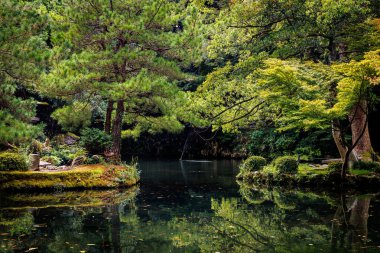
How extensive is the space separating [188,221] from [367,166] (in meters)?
9.46

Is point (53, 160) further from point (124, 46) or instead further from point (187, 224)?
point (187, 224)

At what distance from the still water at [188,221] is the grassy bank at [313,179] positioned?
183cm

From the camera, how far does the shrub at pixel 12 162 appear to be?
13281mm

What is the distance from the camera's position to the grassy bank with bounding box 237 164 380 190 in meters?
14.3

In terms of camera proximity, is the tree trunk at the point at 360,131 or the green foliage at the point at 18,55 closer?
the green foliage at the point at 18,55

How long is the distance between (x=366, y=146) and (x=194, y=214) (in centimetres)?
966

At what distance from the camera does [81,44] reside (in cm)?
1548

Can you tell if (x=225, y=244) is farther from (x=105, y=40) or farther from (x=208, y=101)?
(x=208, y=101)

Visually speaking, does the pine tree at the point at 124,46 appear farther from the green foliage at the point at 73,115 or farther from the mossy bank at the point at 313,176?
the mossy bank at the point at 313,176

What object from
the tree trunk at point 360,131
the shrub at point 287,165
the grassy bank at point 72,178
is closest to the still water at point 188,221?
the grassy bank at point 72,178

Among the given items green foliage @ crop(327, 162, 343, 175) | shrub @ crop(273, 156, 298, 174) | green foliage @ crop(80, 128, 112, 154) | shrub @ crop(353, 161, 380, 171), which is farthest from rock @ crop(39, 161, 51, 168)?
shrub @ crop(353, 161, 380, 171)

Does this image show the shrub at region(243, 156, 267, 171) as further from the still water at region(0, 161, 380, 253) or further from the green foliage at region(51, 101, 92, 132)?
the green foliage at region(51, 101, 92, 132)

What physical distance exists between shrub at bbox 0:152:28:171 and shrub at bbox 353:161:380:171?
12493mm

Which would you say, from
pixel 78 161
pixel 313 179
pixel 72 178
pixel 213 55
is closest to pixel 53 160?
pixel 78 161
